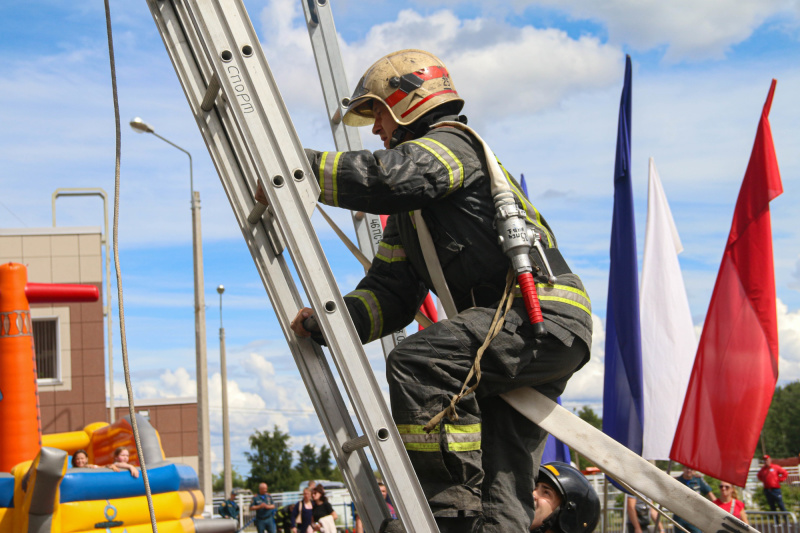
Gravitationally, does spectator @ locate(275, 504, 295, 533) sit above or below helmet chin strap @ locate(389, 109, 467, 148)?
below

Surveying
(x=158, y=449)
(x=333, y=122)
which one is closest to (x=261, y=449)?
(x=158, y=449)

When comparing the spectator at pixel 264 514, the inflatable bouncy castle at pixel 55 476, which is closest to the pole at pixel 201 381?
the spectator at pixel 264 514

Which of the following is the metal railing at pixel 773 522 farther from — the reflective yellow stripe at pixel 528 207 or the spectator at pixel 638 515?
the reflective yellow stripe at pixel 528 207

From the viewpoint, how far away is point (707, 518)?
9.46 feet

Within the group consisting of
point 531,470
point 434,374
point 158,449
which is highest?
point 434,374

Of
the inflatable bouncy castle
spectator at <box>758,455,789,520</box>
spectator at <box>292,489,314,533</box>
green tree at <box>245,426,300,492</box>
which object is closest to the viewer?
the inflatable bouncy castle

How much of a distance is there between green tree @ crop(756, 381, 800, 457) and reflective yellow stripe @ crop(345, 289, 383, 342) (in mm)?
74916

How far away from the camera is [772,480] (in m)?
14.3

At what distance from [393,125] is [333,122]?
1997 mm

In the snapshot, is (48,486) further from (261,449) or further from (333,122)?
(261,449)

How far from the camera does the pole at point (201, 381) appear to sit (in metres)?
17.9

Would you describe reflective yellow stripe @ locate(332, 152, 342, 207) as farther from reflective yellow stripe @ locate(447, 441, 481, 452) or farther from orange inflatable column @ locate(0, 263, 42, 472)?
orange inflatable column @ locate(0, 263, 42, 472)

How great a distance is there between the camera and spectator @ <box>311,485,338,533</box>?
1427cm

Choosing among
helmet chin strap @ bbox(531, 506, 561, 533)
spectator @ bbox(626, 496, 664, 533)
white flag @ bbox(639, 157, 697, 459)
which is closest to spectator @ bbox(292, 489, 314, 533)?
spectator @ bbox(626, 496, 664, 533)
